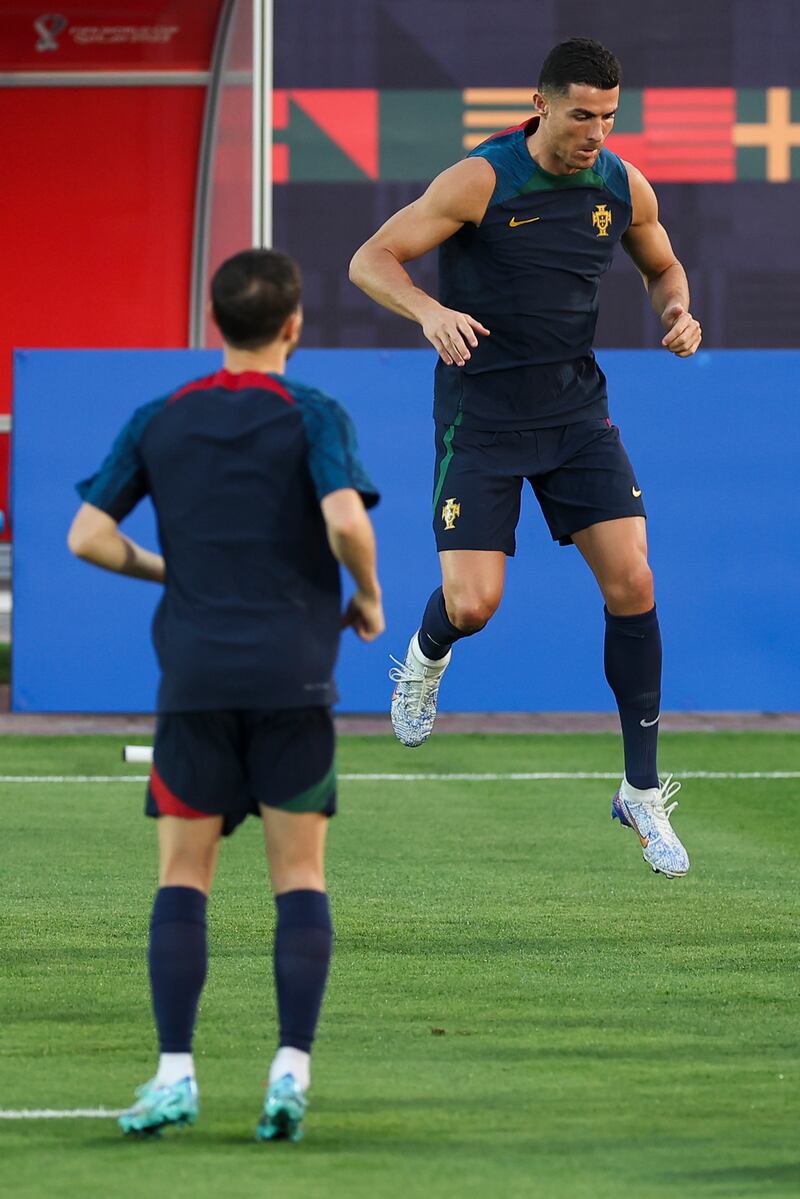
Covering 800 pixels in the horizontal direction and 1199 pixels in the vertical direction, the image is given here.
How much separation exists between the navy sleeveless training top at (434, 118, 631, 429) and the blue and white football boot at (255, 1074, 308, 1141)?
2.73 metres

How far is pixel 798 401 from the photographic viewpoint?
1115 centimetres

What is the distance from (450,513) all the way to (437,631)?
503mm

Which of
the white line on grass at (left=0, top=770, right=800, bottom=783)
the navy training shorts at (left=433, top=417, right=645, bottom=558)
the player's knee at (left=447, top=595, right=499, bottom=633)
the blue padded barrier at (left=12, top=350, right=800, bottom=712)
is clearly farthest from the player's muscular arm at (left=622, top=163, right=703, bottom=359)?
the blue padded barrier at (left=12, top=350, right=800, bottom=712)

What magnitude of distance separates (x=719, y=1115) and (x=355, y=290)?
12.3m

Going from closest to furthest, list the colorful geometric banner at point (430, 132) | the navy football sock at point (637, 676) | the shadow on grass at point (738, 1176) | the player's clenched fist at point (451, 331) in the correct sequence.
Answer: the shadow on grass at point (738, 1176) < the player's clenched fist at point (451, 331) < the navy football sock at point (637, 676) < the colorful geometric banner at point (430, 132)

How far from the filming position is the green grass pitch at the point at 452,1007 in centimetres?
404

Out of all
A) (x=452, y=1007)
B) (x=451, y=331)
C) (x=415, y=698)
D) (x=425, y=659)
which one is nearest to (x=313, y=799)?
(x=452, y=1007)

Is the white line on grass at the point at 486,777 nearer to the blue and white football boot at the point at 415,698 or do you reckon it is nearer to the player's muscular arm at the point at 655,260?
the blue and white football boot at the point at 415,698

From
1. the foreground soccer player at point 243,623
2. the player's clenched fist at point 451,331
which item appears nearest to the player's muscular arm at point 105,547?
the foreground soccer player at point 243,623

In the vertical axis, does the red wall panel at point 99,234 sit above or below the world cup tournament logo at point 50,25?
below

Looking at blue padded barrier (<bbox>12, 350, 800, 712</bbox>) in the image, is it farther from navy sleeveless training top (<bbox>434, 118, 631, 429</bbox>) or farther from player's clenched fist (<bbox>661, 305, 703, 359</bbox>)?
player's clenched fist (<bbox>661, 305, 703, 359</bbox>)

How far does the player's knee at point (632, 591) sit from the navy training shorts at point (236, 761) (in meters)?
2.31

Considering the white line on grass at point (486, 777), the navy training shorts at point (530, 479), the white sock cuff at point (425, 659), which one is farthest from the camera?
the white line on grass at point (486, 777)

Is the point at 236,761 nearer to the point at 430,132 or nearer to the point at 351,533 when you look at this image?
the point at 351,533
